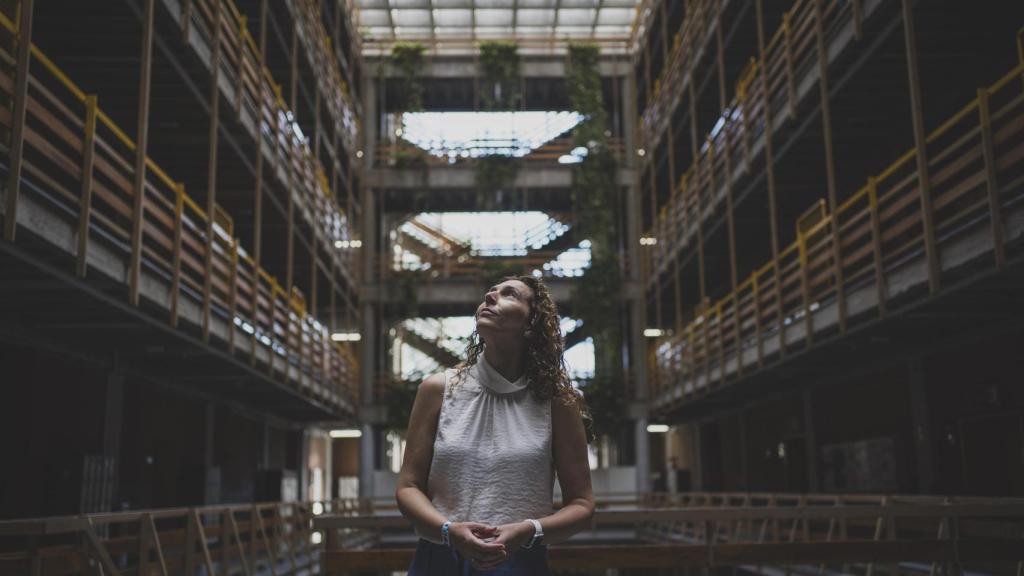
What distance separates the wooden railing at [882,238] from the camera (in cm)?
1021

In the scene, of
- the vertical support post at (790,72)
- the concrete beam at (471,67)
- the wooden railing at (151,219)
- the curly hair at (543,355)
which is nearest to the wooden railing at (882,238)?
the vertical support post at (790,72)

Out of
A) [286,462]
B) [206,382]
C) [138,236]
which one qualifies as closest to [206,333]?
[138,236]

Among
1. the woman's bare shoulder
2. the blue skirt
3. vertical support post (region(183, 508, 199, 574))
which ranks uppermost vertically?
the woman's bare shoulder

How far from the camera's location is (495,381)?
9.12 feet

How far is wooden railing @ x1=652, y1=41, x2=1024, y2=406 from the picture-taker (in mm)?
10211

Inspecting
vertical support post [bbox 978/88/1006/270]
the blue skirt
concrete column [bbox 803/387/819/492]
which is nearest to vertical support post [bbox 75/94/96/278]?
the blue skirt

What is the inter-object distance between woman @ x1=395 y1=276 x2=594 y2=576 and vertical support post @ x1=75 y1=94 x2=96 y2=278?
7767 millimetres

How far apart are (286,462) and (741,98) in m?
17.6

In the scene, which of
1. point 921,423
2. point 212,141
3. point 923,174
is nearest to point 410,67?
point 212,141

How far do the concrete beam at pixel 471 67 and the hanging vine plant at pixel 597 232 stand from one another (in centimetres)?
60

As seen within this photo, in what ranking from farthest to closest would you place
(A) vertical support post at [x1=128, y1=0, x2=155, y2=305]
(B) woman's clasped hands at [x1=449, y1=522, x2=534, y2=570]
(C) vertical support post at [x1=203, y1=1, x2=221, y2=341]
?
(C) vertical support post at [x1=203, y1=1, x2=221, y2=341] → (A) vertical support post at [x1=128, y1=0, x2=155, y2=305] → (B) woman's clasped hands at [x1=449, y1=522, x2=534, y2=570]

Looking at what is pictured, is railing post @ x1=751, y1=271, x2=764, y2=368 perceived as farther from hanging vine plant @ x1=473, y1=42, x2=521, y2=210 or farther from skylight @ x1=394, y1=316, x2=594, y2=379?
hanging vine plant @ x1=473, y1=42, x2=521, y2=210

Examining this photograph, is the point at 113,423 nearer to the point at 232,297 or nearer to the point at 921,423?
the point at 232,297

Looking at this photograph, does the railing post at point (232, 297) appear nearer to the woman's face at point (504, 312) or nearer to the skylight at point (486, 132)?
the woman's face at point (504, 312)
